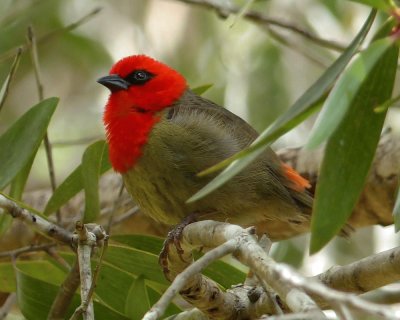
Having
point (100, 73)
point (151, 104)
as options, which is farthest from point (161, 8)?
point (151, 104)

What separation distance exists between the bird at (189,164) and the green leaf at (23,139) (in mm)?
527

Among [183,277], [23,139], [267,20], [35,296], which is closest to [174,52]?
[267,20]

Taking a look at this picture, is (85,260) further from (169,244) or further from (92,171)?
(92,171)

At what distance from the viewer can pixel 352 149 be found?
245cm

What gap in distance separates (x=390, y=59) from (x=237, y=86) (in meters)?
3.44

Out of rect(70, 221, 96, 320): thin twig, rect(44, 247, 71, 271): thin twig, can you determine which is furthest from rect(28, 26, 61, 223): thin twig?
rect(70, 221, 96, 320): thin twig

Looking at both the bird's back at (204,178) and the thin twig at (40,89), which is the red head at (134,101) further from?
the thin twig at (40,89)

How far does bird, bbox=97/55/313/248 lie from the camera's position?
3.57 metres

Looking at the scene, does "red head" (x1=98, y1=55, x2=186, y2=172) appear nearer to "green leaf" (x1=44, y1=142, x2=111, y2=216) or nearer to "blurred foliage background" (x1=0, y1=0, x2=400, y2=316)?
"green leaf" (x1=44, y1=142, x2=111, y2=216)

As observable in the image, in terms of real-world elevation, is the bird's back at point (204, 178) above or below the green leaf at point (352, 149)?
below

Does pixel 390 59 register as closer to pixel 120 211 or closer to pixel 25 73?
pixel 120 211

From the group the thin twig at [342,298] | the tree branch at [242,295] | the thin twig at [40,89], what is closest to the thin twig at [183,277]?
the tree branch at [242,295]

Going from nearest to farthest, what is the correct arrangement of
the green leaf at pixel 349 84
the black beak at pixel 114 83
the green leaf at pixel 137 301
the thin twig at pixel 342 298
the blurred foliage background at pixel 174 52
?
the thin twig at pixel 342 298 → the green leaf at pixel 349 84 → the green leaf at pixel 137 301 → the black beak at pixel 114 83 → the blurred foliage background at pixel 174 52

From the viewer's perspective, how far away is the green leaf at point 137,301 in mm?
3096
